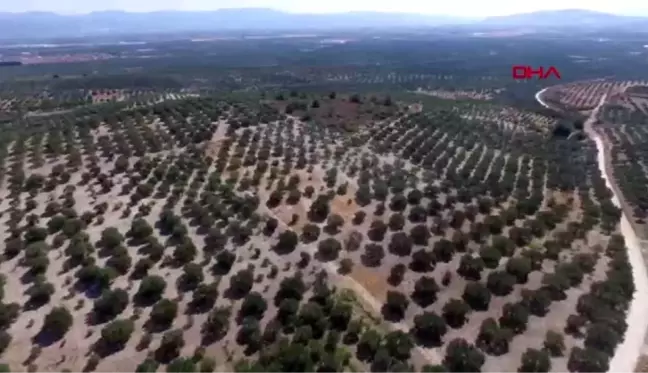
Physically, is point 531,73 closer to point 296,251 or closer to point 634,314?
point 634,314

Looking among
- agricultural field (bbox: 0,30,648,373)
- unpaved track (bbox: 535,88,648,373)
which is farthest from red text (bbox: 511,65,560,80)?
unpaved track (bbox: 535,88,648,373)

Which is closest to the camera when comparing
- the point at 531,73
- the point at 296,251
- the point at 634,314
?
the point at 634,314

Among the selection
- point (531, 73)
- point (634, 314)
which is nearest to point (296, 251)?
point (634, 314)

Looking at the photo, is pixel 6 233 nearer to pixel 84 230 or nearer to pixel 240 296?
pixel 84 230

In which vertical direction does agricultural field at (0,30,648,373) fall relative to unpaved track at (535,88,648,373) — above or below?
above

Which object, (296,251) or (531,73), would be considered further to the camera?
(531,73)

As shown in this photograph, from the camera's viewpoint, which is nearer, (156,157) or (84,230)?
(84,230)

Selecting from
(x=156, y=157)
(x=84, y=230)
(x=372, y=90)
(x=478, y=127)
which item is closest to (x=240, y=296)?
(x=84, y=230)

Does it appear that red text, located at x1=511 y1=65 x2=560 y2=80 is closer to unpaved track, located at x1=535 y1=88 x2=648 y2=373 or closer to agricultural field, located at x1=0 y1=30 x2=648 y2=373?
agricultural field, located at x1=0 y1=30 x2=648 y2=373

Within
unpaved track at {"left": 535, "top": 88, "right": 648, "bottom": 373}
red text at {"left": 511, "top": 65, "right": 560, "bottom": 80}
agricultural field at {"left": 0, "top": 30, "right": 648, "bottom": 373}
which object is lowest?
red text at {"left": 511, "top": 65, "right": 560, "bottom": 80}
